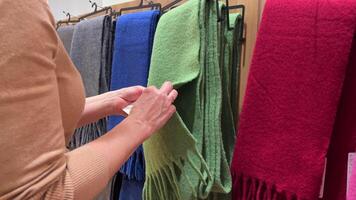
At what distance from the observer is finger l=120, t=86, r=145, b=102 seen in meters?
0.67

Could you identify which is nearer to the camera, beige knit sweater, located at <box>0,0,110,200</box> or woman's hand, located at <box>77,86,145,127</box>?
beige knit sweater, located at <box>0,0,110,200</box>

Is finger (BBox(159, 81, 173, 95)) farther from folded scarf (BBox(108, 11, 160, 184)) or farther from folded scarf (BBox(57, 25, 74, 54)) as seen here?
folded scarf (BBox(57, 25, 74, 54))

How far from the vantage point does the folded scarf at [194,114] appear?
1.88ft

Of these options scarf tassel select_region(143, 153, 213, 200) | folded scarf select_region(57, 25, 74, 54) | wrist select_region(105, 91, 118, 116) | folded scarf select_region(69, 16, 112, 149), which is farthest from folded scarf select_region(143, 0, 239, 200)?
folded scarf select_region(57, 25, 74, 54)

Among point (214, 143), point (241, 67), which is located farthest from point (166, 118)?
point (241, 67)

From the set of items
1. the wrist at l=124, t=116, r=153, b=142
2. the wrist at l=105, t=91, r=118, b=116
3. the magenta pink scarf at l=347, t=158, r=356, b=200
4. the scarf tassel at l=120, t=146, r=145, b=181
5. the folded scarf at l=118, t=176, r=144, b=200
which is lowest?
the folded scarf at l=118, t=176, r=144, b=200

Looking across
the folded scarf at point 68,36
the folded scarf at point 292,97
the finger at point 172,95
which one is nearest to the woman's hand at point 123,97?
the finger at point 172,95

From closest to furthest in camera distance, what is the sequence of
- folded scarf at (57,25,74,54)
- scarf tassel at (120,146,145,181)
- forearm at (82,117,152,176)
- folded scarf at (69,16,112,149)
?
forearm at (82,117,152,176) < scarf tassel at (120,146,145,181) < folded scarf at (69,16,112,149) < folded scarf at (57,25,74,54)

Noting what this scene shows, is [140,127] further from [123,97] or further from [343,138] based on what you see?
[343,138]

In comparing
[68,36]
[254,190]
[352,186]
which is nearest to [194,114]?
[254,190]

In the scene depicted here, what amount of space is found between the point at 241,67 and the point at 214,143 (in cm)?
18

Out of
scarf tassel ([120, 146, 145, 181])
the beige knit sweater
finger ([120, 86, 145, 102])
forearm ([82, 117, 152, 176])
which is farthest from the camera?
scarf tassel ([120, 146, 145, 181])

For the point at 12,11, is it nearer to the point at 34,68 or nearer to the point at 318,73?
the point at 34,68

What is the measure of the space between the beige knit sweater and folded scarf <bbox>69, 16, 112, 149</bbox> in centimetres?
47
